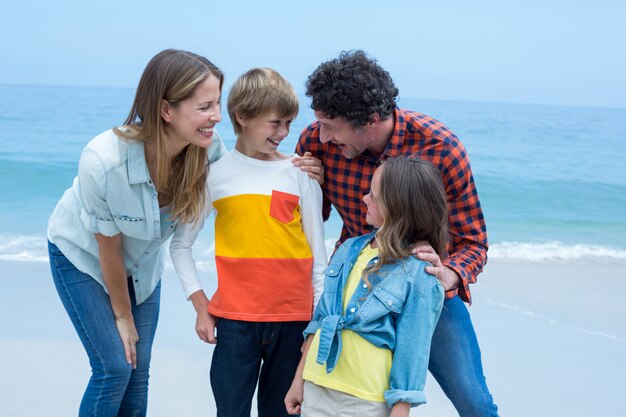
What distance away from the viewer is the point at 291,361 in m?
2.39

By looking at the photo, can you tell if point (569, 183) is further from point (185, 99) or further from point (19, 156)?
point (185, 99)

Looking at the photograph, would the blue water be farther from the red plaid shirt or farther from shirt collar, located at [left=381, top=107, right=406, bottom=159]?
shirt collar, located at [left=381, top=107, right=406, bottom=159]

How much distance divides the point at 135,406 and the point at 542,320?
2990 mm

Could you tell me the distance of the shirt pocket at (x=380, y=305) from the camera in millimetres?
1986

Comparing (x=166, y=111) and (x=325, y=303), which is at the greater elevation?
(x=166, y=111)

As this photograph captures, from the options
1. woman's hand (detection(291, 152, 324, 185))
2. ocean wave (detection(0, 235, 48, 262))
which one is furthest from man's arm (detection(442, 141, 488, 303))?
ocean wave (detection(0, 235, 48, 262))

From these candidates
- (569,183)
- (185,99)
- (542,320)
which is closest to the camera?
(185,99)

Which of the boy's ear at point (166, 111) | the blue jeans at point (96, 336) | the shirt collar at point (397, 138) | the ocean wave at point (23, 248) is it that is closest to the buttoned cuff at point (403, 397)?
the shirt collar at point (397, 138)

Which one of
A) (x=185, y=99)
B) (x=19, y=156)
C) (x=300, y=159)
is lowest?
(x=19, y=156)

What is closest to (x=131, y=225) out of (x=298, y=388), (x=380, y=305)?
(x=298, y=388)

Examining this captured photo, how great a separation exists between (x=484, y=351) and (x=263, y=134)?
2455mm

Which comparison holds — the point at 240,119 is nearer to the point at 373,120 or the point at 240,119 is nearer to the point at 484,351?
the point at 373,120

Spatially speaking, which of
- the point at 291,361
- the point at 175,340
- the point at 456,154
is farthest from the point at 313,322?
the point at 175,340

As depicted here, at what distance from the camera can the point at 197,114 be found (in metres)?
2.29
